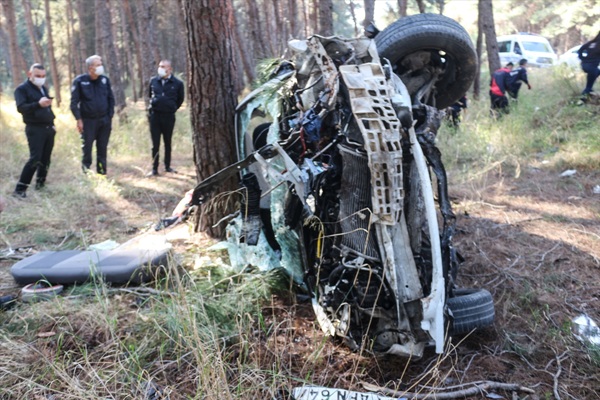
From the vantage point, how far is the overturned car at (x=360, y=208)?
9.24ft

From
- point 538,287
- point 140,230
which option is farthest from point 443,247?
point 140,230

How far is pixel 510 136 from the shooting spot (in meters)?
8.88

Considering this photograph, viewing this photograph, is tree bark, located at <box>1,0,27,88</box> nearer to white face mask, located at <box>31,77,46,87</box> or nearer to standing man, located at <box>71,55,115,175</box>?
standing man, located at <box>71,55,115,175</box>

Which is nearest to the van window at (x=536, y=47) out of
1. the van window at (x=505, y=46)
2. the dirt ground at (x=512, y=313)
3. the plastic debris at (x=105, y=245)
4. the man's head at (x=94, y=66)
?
the van window at (x=505, y=46)

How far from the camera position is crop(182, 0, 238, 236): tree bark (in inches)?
179

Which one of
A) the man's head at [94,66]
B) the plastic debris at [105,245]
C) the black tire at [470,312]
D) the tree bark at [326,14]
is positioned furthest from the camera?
the tree bark at [326,14]

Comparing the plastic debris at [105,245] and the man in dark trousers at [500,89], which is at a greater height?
the man in dark trousers at [500,89]

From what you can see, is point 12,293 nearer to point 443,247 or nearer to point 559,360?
point 443,247

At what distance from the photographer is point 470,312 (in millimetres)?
3150

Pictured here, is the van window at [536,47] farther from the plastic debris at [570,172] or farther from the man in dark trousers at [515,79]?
the plastic debris at [570,172]

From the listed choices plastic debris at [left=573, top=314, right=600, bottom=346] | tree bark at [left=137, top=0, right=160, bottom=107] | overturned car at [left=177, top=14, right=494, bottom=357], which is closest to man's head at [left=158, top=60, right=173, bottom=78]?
tree bark at [left=137, top=0, right=160, bottom=107]

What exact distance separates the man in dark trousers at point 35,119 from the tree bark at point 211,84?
366cm

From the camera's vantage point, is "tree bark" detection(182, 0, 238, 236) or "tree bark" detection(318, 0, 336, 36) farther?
"tree bark" detection(318, 0, 336, 36)

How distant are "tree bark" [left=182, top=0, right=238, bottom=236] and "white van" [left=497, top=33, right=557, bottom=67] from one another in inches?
753
